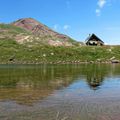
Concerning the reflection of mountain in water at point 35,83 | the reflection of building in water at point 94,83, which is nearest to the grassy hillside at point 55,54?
the reflection of mountain in water at point 35,83

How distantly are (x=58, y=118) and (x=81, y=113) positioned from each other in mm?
2139

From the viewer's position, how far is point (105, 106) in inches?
860

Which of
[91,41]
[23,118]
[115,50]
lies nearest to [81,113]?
[23,118]

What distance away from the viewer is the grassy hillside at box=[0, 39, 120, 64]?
104662mm

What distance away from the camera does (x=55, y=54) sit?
110 metres

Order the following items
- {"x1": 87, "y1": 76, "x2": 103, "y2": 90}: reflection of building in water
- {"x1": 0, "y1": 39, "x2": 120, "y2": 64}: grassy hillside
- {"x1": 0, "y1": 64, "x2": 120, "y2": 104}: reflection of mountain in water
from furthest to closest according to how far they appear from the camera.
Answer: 1. {"x1": 0, "y1": 39, "x2": 120, "y2": 64}: grassy hillside
2. {"x1": 87, "y1": 76, "x2": 103, "y2": 90}: reflection of building in water
3. {"x1": 0, "y1": 64, "x2": 120, "y2": 104}: reflection of mountain in water

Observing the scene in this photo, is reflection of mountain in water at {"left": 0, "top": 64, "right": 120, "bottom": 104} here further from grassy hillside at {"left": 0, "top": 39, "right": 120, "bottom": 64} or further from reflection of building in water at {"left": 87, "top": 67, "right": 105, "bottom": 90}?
grassy hillside at {"left": 0, "top": 39, "right": 120, "bottom": 64}

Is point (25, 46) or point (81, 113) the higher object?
point (25, 46)

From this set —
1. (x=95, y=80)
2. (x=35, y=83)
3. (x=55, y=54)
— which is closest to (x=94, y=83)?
(x=95, y=80)

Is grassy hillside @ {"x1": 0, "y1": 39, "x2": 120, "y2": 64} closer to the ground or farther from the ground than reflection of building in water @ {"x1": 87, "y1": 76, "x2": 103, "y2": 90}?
farther from the ground

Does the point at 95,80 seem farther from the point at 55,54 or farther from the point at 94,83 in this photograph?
the point at 55,54

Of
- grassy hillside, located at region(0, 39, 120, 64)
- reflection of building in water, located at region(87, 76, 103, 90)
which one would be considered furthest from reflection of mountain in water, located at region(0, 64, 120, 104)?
grassy hillside, located at region(0, 39, 120, 64)

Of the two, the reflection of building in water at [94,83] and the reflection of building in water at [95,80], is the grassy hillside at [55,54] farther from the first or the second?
the reflection of building in water at [94,83]

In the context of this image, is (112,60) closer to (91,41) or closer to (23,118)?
→ (91,41)
